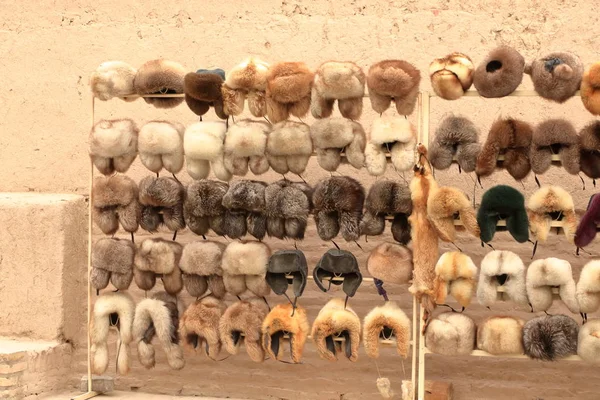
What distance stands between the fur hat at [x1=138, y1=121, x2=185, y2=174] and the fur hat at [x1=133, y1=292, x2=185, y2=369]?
77 centimetres

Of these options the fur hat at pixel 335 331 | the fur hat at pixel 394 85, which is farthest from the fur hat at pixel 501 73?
the fur hat at pixel 335 331

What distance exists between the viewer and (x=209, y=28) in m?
6.02

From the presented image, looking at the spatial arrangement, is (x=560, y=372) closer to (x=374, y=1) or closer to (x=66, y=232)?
(x=374, y=1)

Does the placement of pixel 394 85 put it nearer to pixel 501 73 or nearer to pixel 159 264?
pixel 501 73

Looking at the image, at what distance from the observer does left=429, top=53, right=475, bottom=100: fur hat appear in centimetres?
477

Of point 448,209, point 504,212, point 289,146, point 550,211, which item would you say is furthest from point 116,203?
point 550,211

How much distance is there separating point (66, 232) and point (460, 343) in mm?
2562

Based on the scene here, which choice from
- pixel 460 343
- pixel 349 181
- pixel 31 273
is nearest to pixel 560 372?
pixel 460 343

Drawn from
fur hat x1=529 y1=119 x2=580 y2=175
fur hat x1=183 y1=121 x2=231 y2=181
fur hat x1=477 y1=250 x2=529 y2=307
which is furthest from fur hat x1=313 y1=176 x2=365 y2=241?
fur hat x1=529 y1=119 x2=580 y2=175

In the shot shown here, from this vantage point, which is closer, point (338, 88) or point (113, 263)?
point (338, 88)

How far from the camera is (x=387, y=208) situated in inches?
192

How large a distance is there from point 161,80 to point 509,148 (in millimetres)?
1928

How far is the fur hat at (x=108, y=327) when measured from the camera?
5.39 m

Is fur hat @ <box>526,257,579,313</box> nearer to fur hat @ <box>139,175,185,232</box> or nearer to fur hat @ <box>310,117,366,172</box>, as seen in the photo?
fur hat @ <box>310,117,366,172</box>
